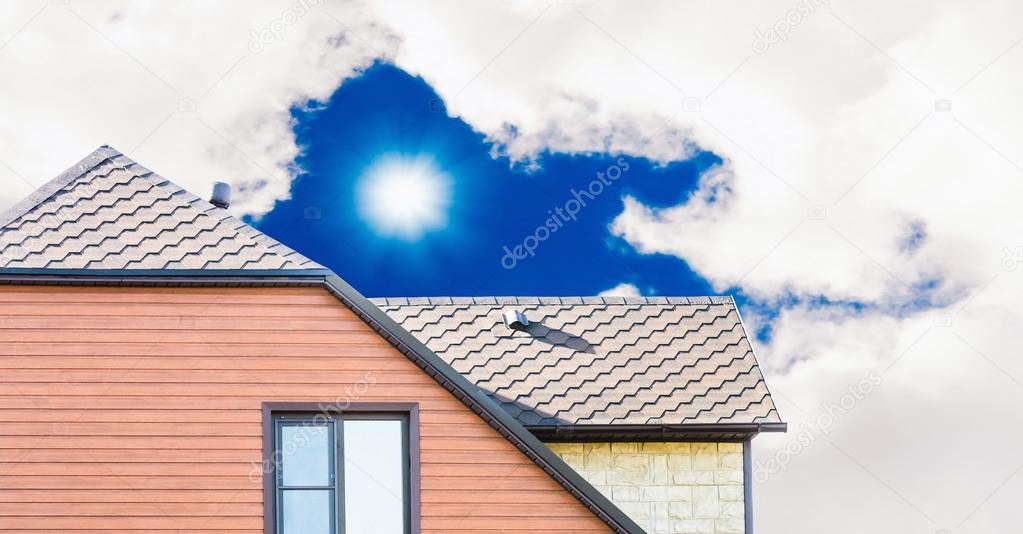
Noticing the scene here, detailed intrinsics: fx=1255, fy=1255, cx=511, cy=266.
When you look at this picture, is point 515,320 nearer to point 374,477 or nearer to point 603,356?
point 603,356

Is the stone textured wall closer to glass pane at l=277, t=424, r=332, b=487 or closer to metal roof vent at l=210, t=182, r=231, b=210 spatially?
glass pane at l=277, t=424, r=332, b=487

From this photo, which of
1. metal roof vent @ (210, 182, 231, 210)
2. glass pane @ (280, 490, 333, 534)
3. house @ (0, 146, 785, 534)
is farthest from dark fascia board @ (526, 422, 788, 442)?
metal roof vent @ (210, 182, 231, 210)

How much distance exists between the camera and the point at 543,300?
15609 millimetres

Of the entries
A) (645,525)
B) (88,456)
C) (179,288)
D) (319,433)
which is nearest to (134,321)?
(179,288)

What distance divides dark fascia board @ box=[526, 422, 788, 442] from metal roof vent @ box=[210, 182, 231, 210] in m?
4.36

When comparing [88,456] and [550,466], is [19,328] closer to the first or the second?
[88,456]

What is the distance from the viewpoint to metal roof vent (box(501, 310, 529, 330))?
14.9 m

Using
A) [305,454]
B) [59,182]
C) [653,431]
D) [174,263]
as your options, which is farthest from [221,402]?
[653,431]

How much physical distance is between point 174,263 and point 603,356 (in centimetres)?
517

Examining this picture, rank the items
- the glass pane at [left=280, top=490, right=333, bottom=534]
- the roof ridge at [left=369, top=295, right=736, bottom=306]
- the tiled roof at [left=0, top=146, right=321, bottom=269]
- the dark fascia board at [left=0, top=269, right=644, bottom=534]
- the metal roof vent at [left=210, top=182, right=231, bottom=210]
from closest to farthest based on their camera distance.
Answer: the glass pane at [left=280, top=490, right=333, bottom=534], the dark fascia board at [left=0, top=269, right=644, bottom=534], the tiled roof at [left=0, top=146, right=321, bottom=269], the metal roof vent at [left=210, top=182, right=231, bottom=210], the roof ridge at [left=369, top=295, right=736, bottom=306]

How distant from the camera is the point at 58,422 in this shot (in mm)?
11414

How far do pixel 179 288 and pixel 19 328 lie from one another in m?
1.49

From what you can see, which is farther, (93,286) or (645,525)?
(645,525)

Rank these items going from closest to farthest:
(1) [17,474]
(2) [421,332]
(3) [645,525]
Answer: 1. (1) [17,474]
2. (3) [645,525]
3. (2) [421,332]
